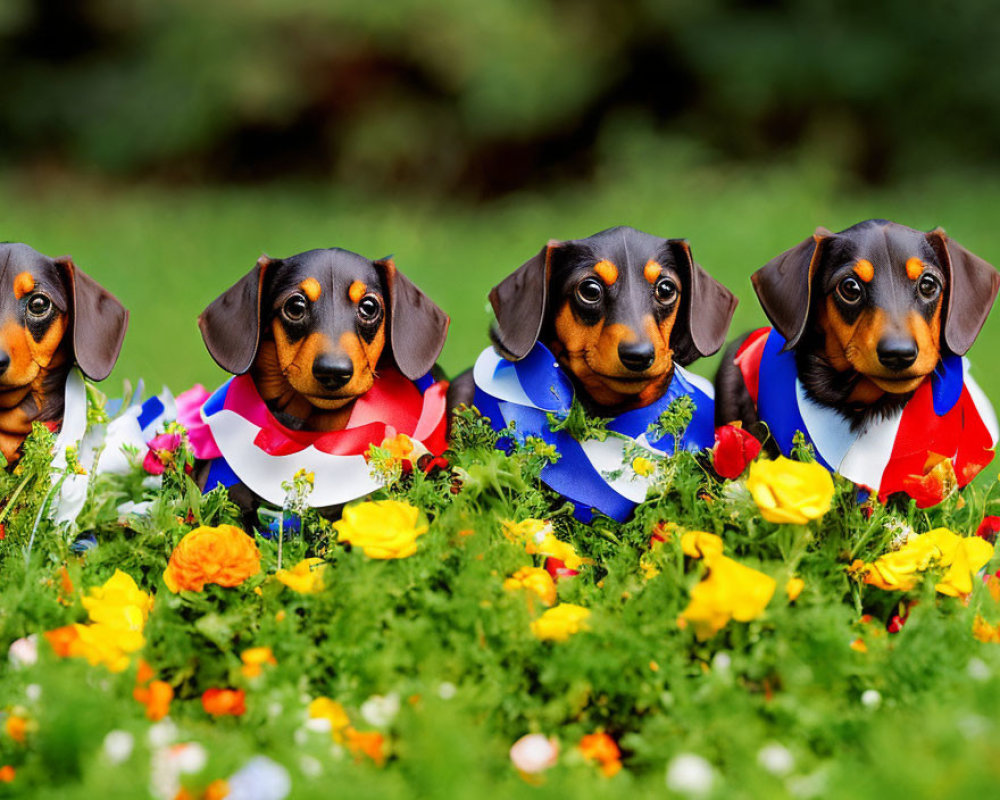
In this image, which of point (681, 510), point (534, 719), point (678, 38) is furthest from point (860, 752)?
point (678, 38)

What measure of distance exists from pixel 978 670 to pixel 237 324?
2.21m

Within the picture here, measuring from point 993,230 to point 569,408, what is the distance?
26.8 ft

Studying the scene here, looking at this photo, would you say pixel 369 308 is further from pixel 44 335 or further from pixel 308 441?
pixel 44 335

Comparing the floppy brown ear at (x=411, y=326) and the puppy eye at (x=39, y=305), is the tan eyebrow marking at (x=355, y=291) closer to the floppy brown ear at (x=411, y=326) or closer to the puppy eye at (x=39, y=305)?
the floppy brown ear at (x=411, y=326)

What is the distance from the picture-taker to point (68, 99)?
1378cm

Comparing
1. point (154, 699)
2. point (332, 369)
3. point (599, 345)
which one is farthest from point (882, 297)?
point (154, 699)

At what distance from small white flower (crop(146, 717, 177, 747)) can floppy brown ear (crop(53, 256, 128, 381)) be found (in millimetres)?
1294

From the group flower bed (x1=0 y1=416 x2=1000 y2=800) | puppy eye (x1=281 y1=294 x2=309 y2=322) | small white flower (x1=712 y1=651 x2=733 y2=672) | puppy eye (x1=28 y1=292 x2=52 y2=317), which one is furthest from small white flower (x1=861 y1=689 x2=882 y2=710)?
puppy eye (x1=28 y1=292 x2=52 y2=317)

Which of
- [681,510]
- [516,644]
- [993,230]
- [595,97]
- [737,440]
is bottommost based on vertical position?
[516,644]

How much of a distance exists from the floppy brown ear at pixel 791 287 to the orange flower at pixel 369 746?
66.9 inches

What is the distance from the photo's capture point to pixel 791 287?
336cm

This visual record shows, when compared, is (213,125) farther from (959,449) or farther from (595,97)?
(959,449)

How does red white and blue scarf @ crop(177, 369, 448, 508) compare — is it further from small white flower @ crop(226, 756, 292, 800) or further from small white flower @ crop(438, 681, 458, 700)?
small white flower @ crop(226, 756, 292, 800)

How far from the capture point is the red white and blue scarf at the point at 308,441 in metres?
3.39
